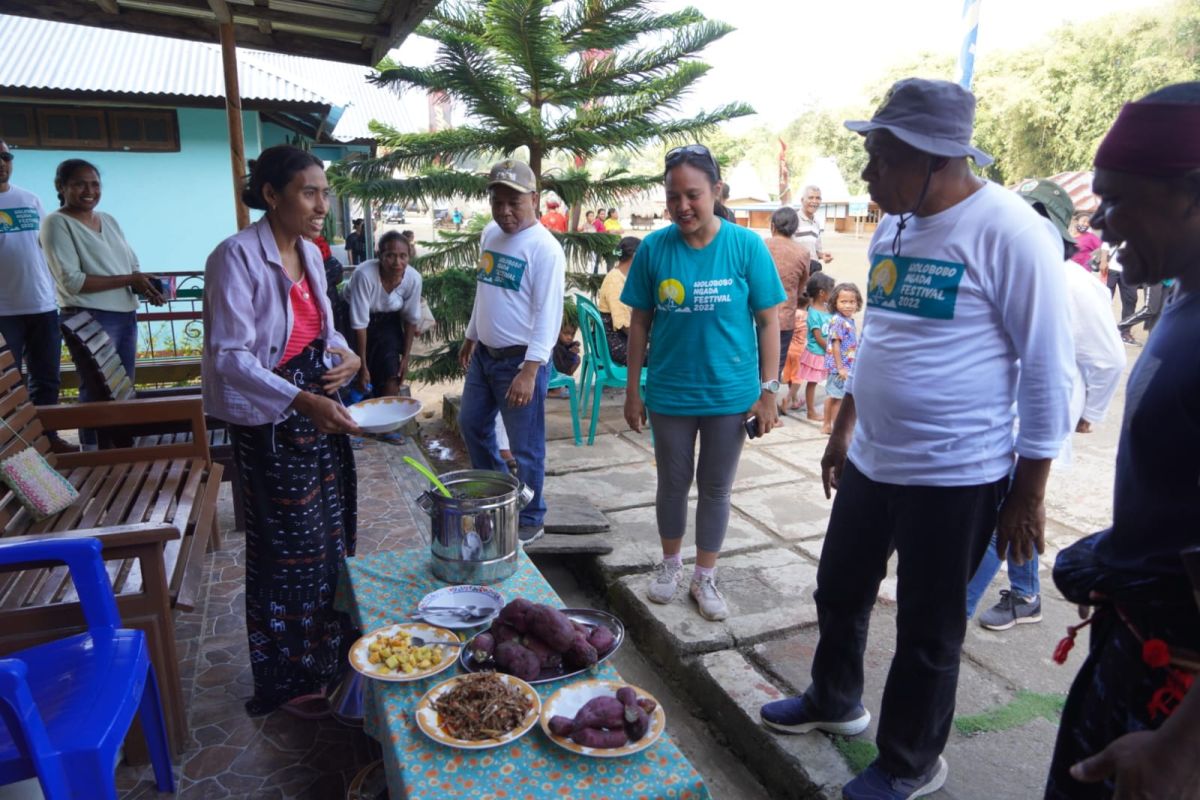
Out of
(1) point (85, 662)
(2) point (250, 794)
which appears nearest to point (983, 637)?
(2) point (250, 794)

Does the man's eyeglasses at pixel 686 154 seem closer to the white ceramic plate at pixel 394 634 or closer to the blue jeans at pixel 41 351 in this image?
the white ceramic plate at pixel 394 634

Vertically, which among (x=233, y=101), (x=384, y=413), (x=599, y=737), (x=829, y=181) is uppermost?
(x=829, y=181)

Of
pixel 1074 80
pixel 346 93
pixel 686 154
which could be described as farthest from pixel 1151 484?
pixel 1074 80

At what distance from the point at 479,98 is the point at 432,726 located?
528cm

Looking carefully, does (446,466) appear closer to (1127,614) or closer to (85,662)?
(85,662)

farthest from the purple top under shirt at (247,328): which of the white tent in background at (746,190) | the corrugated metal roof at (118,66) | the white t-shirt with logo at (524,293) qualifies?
the white tent in background at (746,190)

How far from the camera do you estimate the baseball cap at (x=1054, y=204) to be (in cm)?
272

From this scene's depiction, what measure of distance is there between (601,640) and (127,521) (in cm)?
198

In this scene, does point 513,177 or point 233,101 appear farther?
point 233,101

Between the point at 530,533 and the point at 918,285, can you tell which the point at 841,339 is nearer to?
the point at 530,533

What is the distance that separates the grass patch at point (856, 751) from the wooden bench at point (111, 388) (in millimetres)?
2742

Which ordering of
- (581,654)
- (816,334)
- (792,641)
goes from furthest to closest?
(816,334)
(792,641)
(581,654)

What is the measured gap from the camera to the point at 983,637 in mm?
3133

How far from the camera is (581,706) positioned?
1731mm
